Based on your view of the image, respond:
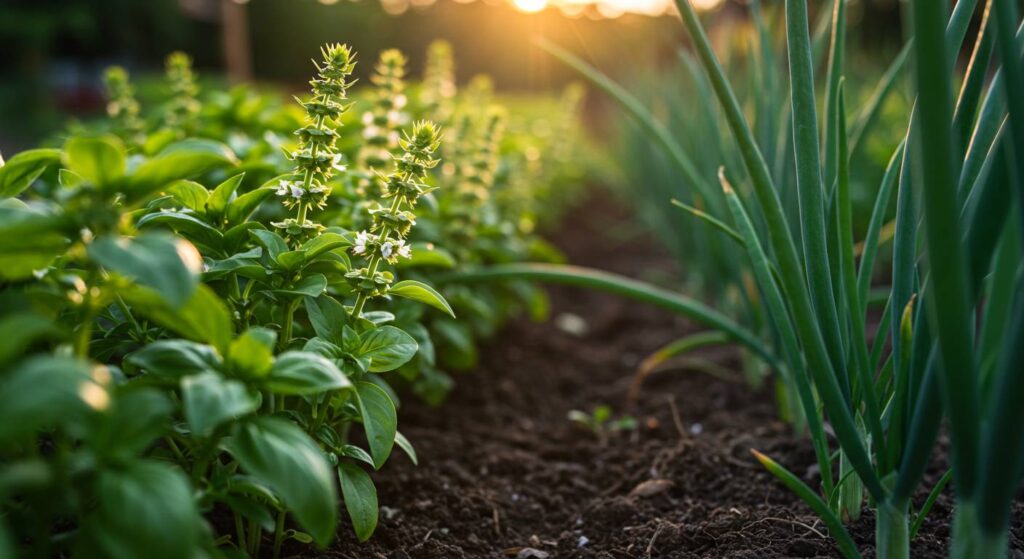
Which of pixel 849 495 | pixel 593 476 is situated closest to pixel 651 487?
pixel 593 476

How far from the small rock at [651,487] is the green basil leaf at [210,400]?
107 cm

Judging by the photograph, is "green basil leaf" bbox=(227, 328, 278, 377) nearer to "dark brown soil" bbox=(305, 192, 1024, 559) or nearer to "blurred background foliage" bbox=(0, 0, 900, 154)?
"dark brown soil" bbox=(305, 192, 1024, 559)

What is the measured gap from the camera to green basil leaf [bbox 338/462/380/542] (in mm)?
1184

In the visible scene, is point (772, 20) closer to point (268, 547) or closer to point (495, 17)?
point (268, 547)

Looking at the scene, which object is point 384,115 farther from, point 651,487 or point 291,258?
point 651,487

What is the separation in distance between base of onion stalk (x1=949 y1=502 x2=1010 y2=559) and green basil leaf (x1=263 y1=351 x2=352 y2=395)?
28.2 inches

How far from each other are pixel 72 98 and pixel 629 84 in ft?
39.9

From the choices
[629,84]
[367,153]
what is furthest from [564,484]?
[629,84]

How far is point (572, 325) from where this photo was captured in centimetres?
336

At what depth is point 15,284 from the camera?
1035 mm

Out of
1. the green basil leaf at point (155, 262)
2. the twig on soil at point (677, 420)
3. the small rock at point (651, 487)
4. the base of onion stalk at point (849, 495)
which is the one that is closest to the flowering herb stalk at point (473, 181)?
the twig on soil at point (677, 420)

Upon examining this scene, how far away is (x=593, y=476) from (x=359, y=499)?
2.71 feet

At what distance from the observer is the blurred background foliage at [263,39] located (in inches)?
286

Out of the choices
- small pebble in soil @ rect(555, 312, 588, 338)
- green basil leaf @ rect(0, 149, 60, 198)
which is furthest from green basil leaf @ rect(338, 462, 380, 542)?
small pebble in soil @ rect(555, 312, 588, 338)
